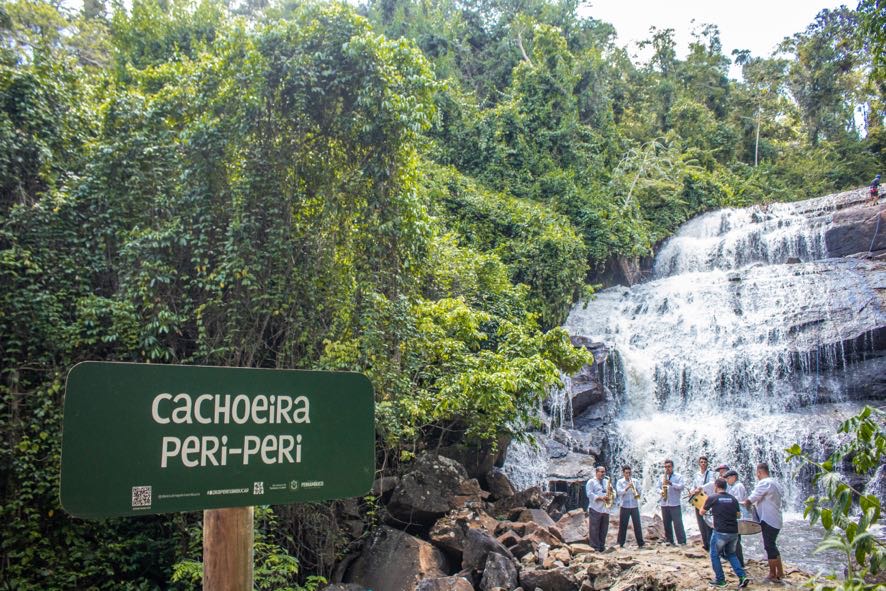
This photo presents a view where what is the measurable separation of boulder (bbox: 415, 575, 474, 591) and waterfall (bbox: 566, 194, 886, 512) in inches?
242

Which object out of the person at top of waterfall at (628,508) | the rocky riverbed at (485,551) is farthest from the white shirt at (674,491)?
the rocky riverbed at (485,551)

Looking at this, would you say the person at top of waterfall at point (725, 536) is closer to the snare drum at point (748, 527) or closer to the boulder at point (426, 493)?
the snare drum at point (748, 527)

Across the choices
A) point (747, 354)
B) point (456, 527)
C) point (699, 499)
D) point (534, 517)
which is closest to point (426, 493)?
point (456, 527)

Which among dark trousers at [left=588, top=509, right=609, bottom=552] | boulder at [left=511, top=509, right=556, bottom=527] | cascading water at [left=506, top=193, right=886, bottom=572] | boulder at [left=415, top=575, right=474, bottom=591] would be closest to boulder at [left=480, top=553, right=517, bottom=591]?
boulder at [left=415, top=575, right=474, bottom=591]

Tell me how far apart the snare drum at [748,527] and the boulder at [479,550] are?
2.71 meters

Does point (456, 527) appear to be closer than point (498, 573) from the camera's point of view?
No

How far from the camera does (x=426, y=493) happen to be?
28.3 ft

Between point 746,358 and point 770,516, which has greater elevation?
point 746,358

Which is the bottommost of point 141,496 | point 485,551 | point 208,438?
point 485,551

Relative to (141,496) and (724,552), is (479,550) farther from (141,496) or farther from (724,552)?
(141,496)

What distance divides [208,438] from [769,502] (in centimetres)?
663

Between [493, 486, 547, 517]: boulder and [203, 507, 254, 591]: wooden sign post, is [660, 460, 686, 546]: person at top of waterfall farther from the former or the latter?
[203, 507, 254, 591]: wooden sign post

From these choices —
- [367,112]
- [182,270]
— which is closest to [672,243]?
[367,112]

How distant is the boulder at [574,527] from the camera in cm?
909
